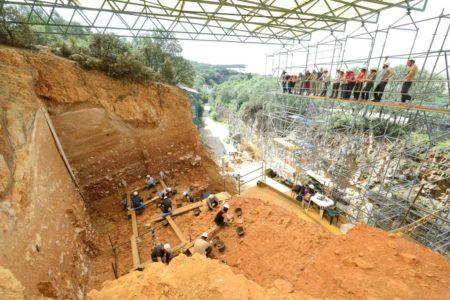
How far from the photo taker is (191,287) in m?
4.32

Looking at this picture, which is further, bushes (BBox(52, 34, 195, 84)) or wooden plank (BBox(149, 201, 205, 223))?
bushes (BBox(52, 34, 195, 84))

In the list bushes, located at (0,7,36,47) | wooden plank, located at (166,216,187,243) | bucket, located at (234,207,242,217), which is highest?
bushes, located at (0,7,36,47)

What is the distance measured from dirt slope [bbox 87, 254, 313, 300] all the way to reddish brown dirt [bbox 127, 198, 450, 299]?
0.73 meters

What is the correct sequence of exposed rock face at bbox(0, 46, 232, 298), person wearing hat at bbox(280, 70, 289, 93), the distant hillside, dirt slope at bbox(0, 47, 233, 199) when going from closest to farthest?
1. exposed rock face at bbox(0, 46, 232, 298)
2. dirt slope at bbox(0, 47, 233, 199)
3. person wearing hat at bbox(280, 70, 289, 93)
4. the distant hillside

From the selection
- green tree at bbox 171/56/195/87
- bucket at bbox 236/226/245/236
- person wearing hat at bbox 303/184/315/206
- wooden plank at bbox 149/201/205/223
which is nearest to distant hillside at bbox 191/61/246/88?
green tree at bbox 171/56/195/87

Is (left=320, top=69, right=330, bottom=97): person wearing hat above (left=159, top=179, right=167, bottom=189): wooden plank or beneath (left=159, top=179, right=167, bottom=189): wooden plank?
above

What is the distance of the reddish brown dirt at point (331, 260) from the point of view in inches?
166

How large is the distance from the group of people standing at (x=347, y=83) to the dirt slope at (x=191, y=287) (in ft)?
23.0

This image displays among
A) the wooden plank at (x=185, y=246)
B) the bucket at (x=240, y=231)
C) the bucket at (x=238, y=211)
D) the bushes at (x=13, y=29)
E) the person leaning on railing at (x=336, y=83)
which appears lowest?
the wooden plank at (x=185, y=246)

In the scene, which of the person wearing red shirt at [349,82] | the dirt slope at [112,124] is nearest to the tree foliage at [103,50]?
the dirt slope at [112,124]

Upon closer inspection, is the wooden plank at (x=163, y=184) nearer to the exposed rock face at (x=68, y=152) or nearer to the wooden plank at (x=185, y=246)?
the exposed rock face at (x=68, y=152)

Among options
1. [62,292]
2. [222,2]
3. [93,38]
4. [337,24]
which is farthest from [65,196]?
[337,24]

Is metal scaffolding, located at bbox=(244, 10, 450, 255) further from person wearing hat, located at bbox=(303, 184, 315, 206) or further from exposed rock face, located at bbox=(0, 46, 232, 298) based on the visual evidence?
exposed rock face, located at bbox=(0, 46, 232, 298)

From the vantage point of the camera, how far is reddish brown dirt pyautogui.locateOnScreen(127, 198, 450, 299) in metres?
4.21
